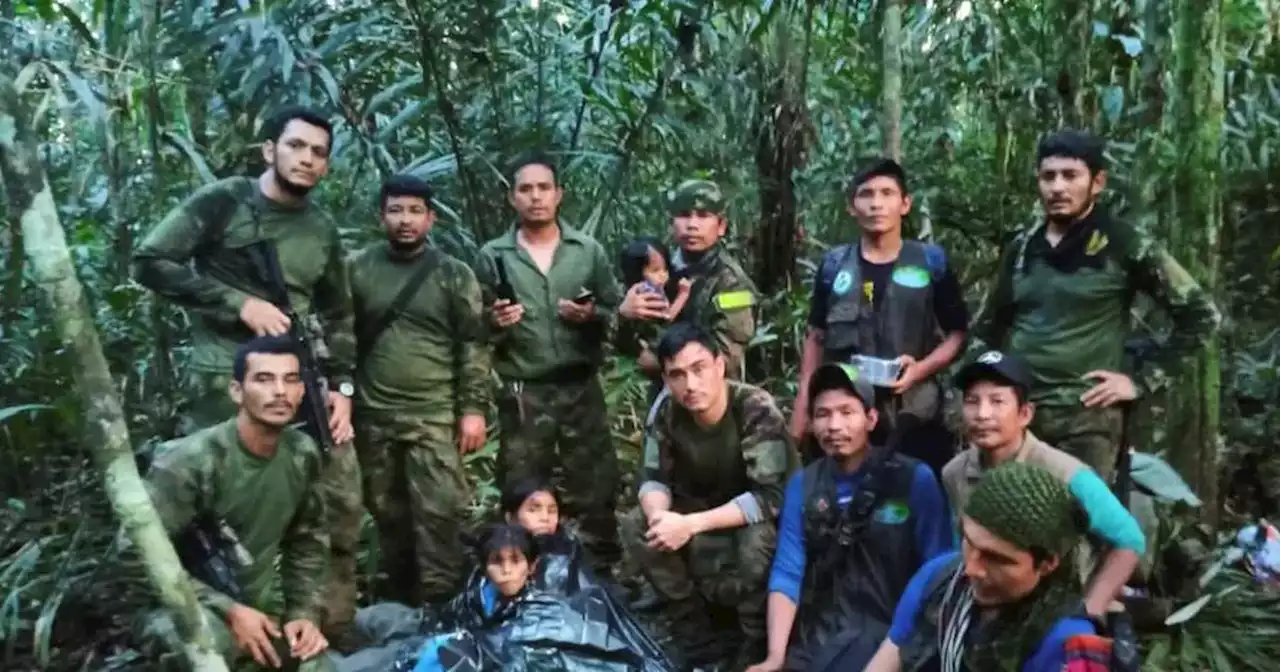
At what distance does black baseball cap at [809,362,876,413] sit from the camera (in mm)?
3582

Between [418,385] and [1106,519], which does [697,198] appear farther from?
[1106,519]

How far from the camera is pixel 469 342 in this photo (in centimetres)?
454

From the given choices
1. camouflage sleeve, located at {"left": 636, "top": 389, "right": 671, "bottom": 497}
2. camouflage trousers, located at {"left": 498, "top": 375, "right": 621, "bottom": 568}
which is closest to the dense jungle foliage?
camouflage trousers, located at {"left": 498, "top": 375, "right": 621, "bottom": 568}

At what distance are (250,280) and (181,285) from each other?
0.82ft

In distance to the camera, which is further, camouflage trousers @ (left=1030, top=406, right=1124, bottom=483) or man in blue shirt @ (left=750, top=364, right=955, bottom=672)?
camouflage trousers @ (left=1030, top=406, right=1124, bottom=483)

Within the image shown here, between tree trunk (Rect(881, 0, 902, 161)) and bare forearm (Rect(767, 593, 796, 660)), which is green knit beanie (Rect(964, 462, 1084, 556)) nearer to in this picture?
bare forearm (Rect(767, 593, 796, 660))

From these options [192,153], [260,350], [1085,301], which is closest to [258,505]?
[260,350]

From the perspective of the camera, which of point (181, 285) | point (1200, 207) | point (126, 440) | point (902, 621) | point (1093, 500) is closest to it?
point (126, 440)

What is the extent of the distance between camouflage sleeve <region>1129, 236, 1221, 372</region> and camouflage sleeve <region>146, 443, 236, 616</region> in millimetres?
3055

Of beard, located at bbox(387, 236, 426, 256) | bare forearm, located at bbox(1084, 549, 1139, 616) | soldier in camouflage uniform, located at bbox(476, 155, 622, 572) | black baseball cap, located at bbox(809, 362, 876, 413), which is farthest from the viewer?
soldier in camouflage uniform, located at bbox(476, 155, 622, 572)

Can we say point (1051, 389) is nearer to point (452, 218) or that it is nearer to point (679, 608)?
point (679, 608)

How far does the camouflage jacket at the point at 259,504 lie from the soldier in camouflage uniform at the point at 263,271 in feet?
1.54

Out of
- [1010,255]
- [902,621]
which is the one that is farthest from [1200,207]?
[902,621]

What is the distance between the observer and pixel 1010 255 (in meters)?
4.00
